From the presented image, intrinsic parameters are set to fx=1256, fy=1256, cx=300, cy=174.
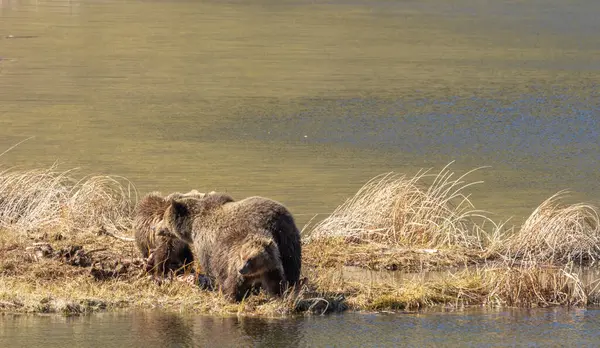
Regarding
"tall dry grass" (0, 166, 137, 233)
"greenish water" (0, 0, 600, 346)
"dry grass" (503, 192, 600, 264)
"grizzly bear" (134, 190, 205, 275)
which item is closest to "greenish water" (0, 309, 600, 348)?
"greenish water" (0, 0, 600, 346)

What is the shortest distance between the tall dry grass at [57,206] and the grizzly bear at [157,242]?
5.97 feet

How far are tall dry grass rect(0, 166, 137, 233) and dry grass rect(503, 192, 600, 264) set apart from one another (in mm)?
3922

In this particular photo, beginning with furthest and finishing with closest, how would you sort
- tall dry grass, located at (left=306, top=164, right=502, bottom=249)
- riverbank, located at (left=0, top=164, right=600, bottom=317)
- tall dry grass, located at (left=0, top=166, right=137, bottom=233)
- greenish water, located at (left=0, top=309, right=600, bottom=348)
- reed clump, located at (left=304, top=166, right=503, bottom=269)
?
tall dry grass, located at (left=0, top=166, right=137, bottom=233), tall dry grass, located at (left=306, top=164, right=502, bottom=249), reed clump, located at (left=304, top=166, right=503, bottom=269), riverbank, located at (left=0, top=164, right=600, bottom=317), greenish water, located at (left=0, top=309, right=600, bottom=348)

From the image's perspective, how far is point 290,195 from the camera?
15617 mm

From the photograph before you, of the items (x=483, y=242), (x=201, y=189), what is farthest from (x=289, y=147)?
(x=483, y=242)

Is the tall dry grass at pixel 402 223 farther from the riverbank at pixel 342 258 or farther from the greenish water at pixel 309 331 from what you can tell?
the greenish water at pixel 309 331

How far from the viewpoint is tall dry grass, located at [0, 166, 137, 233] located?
1259 cm

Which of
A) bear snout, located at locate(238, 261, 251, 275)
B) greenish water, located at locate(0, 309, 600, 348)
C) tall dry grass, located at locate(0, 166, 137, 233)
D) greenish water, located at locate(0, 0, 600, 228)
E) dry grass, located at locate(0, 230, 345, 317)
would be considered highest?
greenish water, located at locate(0, 0, 600, 228)

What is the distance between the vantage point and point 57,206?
13133 millimetres

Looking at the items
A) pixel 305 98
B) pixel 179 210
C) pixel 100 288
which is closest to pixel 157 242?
pixel 179 210

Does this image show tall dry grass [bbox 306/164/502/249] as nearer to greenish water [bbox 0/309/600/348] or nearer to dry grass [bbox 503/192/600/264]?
dry grass [bbox 503/192/600/264]

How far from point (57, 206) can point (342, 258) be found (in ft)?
11.0

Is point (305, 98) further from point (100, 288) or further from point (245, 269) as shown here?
point (245, 269)

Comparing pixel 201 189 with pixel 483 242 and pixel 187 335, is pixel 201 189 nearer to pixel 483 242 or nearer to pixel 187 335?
pixel 483 242
